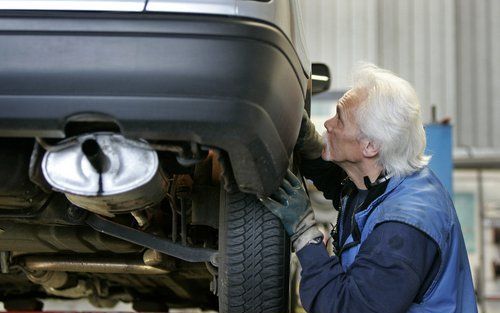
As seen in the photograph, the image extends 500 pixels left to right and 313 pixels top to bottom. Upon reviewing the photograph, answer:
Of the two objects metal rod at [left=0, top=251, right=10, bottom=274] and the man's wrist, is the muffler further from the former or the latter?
metal rod at [left=0, top=251, right=10, bottom=274]

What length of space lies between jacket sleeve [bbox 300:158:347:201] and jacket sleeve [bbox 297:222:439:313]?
632 mm

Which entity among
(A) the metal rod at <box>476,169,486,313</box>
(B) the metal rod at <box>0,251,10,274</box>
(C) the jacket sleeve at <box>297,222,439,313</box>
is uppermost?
(C) the jacket sleeve at <box>297,222,439,313</box>

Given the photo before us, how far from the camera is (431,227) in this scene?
1869mm

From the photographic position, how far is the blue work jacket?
1879 millimetres

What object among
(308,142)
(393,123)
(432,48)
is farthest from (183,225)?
(432,48)

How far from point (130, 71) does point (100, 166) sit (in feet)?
0.76

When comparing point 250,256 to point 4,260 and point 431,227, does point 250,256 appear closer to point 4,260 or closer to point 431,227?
point 431,227

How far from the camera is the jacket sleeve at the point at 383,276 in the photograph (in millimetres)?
1809

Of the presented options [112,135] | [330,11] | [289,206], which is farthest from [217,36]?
[330,11]

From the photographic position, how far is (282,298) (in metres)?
2.00

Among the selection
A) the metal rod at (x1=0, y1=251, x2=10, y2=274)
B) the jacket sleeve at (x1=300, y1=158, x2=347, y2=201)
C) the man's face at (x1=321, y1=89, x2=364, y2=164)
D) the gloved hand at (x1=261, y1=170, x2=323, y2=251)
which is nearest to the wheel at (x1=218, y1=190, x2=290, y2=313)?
the gloved hand at (x1=261, y1=170, x2=323, y2=251)

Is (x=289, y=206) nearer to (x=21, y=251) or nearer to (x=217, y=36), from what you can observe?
(x=217, y=36)

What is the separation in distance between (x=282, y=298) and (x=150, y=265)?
1.56 feet

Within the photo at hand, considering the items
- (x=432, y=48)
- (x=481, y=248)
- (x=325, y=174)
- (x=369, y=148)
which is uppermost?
(x=369, y=148)
